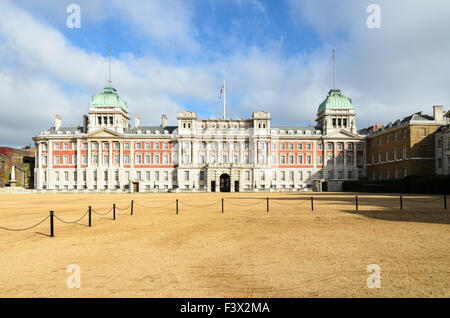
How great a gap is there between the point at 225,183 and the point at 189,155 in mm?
11312

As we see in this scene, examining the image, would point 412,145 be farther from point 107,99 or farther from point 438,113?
point 107,99

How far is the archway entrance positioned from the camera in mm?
66181

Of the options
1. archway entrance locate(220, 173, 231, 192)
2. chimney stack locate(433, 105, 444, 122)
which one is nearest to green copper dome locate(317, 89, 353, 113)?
chimney stack locate(433, 105, 444, 122)

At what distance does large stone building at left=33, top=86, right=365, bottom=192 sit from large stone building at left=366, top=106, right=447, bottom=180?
11.1m

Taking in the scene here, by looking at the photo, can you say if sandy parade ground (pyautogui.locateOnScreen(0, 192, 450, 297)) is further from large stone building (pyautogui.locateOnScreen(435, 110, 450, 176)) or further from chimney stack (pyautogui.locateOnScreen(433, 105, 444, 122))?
chimney stack (pyautogui.locateOnScreen(433, 105, 444, 122))

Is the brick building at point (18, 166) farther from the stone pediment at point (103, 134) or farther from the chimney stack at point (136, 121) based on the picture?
the chimney stack at point (136, 121)

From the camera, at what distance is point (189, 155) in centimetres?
6731

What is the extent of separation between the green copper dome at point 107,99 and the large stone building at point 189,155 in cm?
28

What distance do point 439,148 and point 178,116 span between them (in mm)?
54392

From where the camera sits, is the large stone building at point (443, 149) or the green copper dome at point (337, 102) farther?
the green copper dome at point (337, 102)

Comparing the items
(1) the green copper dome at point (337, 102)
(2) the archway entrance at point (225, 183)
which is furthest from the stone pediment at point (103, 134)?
(1) the green copper dome at point (337, 102)

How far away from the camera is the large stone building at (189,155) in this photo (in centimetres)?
6688

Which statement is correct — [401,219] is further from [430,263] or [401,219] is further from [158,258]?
[158,258]

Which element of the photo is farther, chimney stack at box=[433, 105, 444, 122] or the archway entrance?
the archway entrance
